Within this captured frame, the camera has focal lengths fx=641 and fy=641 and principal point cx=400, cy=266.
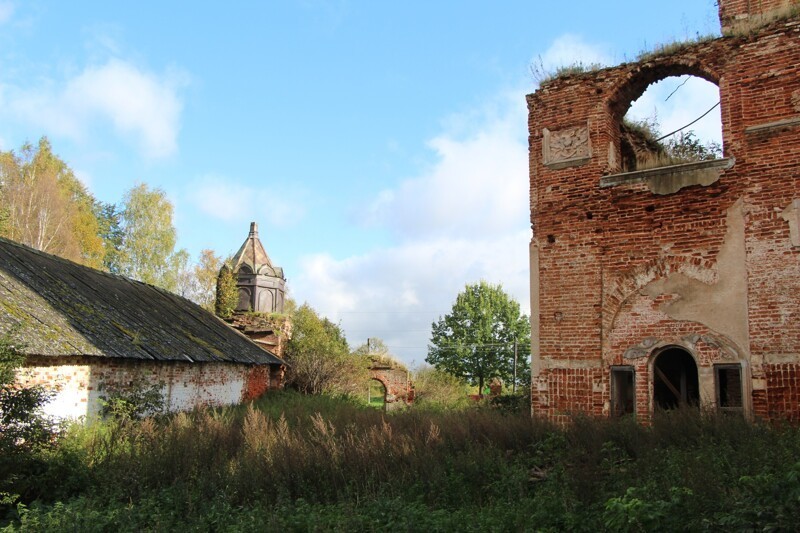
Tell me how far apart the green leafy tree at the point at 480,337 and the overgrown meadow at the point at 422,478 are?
3670 cm

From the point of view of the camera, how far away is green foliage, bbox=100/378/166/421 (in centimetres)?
1294

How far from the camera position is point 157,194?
121 feet

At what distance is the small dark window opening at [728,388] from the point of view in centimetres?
978

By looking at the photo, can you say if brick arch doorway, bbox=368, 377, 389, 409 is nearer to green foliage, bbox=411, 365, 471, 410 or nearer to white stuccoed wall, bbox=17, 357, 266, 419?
green foliage, bbox=411, 365, 471, 410

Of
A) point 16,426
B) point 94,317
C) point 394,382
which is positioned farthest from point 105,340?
point 394,382

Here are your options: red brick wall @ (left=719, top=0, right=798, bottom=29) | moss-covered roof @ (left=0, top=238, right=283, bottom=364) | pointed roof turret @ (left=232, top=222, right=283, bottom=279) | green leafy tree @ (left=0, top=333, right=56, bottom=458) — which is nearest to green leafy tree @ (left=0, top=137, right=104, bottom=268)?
pointed roof turret @ (left=232, top=222, right=283, bottom=279)

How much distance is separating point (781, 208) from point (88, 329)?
43.0 feet

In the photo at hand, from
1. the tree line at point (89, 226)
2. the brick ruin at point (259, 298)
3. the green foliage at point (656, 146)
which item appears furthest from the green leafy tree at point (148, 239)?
the green foliage at point (656, 146)

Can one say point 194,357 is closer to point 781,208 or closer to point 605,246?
Result: point 605,246

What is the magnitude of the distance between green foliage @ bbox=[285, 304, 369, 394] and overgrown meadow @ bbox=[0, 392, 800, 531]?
47.8 feet

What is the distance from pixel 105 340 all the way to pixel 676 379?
1143 cm

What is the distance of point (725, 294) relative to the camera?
1001cm

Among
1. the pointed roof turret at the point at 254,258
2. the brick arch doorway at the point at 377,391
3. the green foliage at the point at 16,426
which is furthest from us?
the brick arch doorway at the point at 377,391

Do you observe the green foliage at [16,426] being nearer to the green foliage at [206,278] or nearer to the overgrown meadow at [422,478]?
the overgrown meadow at [422,478]
